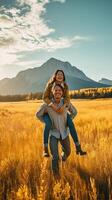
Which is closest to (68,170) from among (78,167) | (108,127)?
(78,167)

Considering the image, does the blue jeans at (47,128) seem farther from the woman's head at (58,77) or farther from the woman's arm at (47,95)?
the woman's head at (58,77)

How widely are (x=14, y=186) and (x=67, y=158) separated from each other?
1254mm

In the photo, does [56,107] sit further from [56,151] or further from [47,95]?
[56,151]

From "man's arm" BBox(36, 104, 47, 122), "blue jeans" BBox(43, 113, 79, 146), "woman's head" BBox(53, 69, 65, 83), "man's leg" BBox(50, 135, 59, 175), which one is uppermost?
"woman's head" BBox(53, 69, 65, 83)

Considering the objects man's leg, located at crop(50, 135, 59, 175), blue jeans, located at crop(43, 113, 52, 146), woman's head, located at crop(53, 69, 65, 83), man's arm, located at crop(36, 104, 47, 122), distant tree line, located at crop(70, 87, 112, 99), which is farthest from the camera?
distant tree line, located at crop(70, 87, 112, 99)

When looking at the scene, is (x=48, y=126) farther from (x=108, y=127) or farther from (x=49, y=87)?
(x=108, y=127)

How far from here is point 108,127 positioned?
397 inches

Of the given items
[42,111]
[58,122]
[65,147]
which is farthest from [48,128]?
[65,147]

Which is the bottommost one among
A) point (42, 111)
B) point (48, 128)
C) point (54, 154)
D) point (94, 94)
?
point (54, 154)

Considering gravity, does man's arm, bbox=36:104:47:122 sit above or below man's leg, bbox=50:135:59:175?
above

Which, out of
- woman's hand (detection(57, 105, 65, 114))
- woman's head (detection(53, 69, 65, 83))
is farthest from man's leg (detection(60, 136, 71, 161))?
woman's head (detection(53, 69, 65, 83))

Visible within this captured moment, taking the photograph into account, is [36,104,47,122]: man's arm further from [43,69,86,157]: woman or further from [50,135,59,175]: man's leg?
[50,135,59,175]: man's leg

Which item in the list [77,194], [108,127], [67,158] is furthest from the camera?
[108,127]

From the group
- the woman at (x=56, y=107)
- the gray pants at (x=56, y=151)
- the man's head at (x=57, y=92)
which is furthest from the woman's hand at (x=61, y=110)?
the gray pants at (x=56, y=151)
